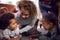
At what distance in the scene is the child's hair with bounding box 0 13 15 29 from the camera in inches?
35.3

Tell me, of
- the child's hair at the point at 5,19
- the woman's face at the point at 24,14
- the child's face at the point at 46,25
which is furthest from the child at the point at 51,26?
the child's hair at the point at 5,19

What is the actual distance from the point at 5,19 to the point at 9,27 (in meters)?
0.06

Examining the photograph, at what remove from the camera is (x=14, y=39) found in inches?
35.6

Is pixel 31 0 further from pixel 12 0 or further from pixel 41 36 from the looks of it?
pixel 41 36

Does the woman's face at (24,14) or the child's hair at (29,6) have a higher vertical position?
the child's hair at (29,6)

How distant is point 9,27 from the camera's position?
2.96ft

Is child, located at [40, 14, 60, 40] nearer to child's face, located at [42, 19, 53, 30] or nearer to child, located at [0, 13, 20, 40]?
child's face, located at [42, 19, 53, 30]

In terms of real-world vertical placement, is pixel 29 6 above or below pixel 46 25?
above

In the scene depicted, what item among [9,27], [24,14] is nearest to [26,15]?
[24,14]

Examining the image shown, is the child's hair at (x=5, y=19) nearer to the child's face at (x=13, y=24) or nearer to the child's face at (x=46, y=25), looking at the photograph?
the child's face at (x=13, y=24)

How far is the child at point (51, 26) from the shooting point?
899mm

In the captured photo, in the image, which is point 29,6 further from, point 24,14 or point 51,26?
point 51,26

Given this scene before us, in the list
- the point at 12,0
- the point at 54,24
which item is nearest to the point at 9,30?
the point at 12,0

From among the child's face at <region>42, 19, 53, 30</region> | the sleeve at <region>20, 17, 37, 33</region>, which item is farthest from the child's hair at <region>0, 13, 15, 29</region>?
the child's face at <region>42, 19, 53, 30</region>
